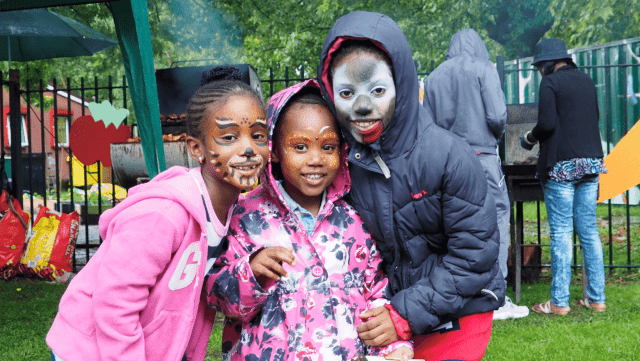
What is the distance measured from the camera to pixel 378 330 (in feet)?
Answer: 5.92

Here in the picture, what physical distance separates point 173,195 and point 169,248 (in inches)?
6.6

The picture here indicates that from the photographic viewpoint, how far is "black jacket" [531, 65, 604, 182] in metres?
4.75

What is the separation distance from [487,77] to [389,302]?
3.24 m

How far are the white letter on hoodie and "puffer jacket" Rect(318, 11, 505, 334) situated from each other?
1.97 feet

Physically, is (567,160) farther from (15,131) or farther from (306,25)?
(306,25)

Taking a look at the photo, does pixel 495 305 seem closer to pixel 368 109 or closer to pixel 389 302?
pixel 389 302

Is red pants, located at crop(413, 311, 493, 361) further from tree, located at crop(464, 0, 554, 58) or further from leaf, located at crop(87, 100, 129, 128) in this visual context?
tree, located at crop(464, 0, 554, 58)

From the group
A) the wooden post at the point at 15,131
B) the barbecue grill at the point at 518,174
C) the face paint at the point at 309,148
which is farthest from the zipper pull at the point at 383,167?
the wooden post at the point at 15,131

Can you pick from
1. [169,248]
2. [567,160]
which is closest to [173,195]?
[169,248]

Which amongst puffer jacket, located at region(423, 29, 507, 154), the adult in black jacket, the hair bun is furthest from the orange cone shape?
the hair bun

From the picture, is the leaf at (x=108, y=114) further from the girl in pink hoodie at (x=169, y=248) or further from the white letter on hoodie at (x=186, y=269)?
the white letter on hoodie at (x=186, y=269)

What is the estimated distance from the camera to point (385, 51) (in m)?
1.84

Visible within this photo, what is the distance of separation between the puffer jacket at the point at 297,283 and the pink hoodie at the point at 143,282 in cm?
12

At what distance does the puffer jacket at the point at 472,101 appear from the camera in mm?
Result: 4609
